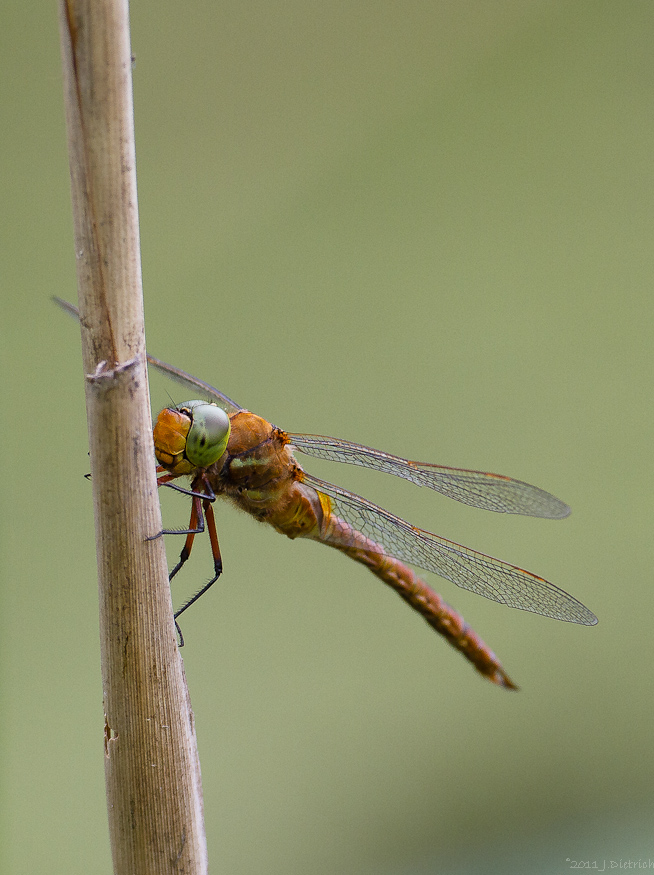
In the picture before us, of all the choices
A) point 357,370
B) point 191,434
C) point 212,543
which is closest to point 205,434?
point 191,434

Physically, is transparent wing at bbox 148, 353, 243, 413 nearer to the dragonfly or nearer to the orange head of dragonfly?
the dragonfly

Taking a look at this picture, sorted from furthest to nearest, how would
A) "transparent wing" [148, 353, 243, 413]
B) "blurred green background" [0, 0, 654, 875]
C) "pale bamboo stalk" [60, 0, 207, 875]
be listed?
"blurred green background" [0, 0, 654, 875] → "transparent wing" [148, 353, 243, 413] → "pale bamboo stalk" [60, 0, 207, 875]

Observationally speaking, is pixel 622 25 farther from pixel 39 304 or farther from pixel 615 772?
pixel 615 772

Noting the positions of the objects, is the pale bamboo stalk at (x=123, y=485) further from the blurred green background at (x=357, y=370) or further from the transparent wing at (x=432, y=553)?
the blurred green background at (x=357, y=370)

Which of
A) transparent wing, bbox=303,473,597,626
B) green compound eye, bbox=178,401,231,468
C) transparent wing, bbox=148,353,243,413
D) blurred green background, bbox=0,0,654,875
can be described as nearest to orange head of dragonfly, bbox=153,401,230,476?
green compound eye, bbox=178,401,231,468

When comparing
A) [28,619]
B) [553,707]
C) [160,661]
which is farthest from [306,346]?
[160,661]

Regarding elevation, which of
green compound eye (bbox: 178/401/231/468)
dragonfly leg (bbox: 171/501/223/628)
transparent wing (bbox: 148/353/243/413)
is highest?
transparent wing (bbox: 148/353/243/413)
